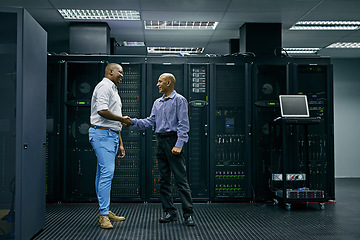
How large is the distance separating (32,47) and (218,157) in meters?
3.03

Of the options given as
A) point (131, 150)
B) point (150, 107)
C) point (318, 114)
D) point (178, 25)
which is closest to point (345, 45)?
point (318, 114)

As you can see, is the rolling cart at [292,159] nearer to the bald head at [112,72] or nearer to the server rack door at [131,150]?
the server rack door at [131,150]

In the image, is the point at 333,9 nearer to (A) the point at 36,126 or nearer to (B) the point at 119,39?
(B) the point at 119,39

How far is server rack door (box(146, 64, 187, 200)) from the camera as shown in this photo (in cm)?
515

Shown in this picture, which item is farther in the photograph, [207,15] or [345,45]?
[345,45]

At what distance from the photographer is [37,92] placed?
3287 mm

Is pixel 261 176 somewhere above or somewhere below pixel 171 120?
below

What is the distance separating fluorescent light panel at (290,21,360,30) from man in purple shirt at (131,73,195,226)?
3.54 metres

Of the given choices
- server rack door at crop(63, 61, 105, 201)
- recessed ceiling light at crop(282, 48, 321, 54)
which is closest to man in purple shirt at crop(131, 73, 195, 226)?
server rack door at crop(63, 61, 105, 201)

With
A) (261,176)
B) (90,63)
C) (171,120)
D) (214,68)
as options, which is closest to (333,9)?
(214,68)

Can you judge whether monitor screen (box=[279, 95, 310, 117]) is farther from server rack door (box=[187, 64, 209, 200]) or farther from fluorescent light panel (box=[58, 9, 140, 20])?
fluorescent light panel (box=[58, 9, 140, 20])

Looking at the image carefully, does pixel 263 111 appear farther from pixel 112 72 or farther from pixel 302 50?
pixel 302 50

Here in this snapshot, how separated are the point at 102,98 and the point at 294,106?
108 inches

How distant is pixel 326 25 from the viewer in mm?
6402
